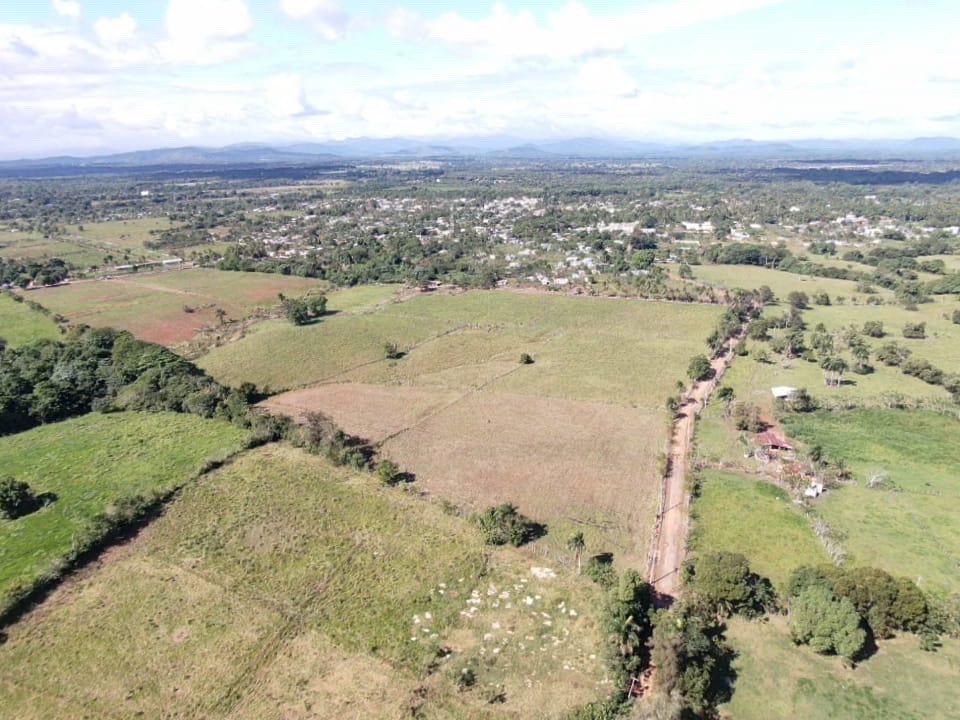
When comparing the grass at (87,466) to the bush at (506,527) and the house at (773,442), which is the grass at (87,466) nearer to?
the bush at (506,527)

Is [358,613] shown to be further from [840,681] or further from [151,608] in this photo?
[840,681]

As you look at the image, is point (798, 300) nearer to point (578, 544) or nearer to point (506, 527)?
point (578, 544)

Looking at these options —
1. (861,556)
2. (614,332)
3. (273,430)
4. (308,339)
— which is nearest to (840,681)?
(861,556)

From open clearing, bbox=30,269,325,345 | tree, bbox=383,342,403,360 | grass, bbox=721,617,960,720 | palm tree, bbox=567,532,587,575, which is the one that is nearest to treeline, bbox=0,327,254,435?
open clearing, bbox=30,269,325,345

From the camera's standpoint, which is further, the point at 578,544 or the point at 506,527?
the point at 506,527

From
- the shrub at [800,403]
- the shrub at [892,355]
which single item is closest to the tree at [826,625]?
the shrub at [800,403]

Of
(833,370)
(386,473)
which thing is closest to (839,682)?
(386,473)
